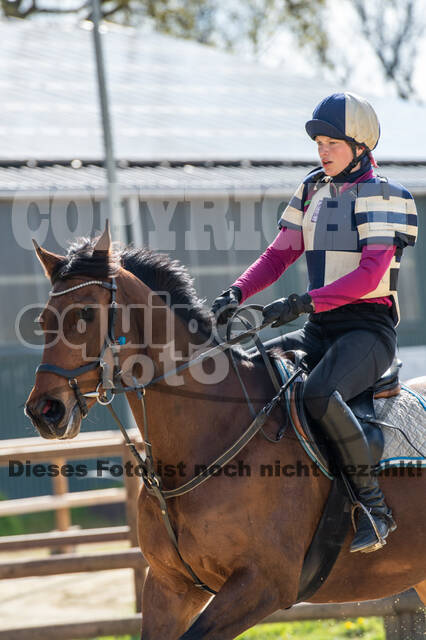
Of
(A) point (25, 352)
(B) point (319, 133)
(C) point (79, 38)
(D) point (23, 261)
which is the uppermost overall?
(C) point (79, 38)

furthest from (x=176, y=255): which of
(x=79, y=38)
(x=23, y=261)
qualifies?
(x=79, y=38)

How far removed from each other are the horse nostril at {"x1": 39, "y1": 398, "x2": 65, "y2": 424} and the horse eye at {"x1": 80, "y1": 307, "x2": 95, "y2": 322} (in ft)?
1.16

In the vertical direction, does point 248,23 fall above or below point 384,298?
above

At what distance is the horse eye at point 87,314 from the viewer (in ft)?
11.2

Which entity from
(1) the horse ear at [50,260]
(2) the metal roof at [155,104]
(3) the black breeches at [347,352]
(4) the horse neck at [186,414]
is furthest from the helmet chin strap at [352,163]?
(2) the metal roof at [155,104]

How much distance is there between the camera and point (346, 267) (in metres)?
3.95

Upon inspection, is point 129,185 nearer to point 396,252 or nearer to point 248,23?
point 396,252

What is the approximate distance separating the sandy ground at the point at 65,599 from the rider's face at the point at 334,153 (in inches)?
164

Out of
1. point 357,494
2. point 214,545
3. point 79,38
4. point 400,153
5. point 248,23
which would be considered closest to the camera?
point 214,545

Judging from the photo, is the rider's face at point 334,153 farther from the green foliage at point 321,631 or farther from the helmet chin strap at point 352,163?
the green foliage at point 321,631

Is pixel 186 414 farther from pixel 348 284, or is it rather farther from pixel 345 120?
pixel 345 120

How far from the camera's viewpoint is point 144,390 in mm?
3639

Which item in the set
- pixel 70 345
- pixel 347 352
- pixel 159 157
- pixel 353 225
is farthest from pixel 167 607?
pixel 159 157

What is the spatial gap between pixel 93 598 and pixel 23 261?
5.48 metres
